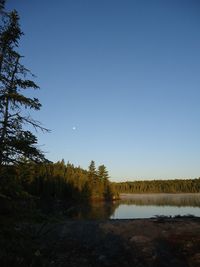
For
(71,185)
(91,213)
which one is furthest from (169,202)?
(91,213)

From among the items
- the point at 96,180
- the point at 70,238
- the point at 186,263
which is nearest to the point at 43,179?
the point at 96,180

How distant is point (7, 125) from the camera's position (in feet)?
31.5

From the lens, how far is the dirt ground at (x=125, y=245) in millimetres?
13688

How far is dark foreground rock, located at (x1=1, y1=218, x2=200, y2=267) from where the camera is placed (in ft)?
44.8

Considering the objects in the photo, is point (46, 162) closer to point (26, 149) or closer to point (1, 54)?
point (26, 149)

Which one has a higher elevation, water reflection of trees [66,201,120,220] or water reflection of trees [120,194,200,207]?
water reflection of trees [120,194,200,207]

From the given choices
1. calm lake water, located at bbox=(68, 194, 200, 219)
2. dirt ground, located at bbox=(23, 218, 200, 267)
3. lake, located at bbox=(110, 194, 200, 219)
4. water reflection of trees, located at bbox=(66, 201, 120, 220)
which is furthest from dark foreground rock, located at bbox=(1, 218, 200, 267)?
lake, located at bbox=(110, 194, 200, 219)

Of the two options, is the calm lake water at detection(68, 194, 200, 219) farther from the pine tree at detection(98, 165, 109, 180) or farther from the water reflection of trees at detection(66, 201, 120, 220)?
the pine tree at detection(98, 165, 109, 180)

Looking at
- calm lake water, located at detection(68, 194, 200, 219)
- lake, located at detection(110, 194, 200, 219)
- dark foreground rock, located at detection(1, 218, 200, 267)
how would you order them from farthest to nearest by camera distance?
lake, located at detection(110, 194, 200, 219) < calm lake water, located at detection(68, 194, 200, 219) < dark foreground rock, located at detection(1, 218, 200, 267)

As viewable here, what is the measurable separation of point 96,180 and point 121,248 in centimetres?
10472

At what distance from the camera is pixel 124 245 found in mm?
16281

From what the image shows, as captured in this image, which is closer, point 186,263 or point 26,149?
point 26,149

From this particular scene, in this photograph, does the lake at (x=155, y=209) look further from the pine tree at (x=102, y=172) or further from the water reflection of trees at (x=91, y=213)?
the pine tree at (x=102, y=172)

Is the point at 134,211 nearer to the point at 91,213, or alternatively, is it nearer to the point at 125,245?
the point at 91,213
